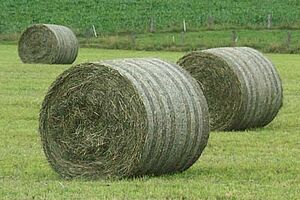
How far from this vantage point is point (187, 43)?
44.5 meters

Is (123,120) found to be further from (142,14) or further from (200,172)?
(142,14)

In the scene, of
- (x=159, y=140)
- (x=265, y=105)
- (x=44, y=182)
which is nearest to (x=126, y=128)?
(x=159, y=140)

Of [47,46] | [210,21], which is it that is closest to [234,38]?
[210,21]

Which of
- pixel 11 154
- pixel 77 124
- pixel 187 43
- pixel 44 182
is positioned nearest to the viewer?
pixel 44 182

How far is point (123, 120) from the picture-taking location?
10.4 m

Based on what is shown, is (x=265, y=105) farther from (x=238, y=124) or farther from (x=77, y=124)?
(x=77, y=124)

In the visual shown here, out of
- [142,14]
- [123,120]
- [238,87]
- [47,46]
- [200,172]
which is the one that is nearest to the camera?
[123,120]

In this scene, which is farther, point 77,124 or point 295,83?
point 295,83

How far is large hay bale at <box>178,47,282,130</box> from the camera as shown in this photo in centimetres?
1515

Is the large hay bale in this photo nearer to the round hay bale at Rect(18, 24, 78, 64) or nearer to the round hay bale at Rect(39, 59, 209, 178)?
the round hay bale at Rect(39, 59, 209, 178)

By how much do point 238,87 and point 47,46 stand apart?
58.3 ft

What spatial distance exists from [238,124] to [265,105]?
62 centimetres

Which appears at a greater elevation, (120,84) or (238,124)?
(120,84)

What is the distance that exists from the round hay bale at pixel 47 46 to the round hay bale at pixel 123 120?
829 inches
